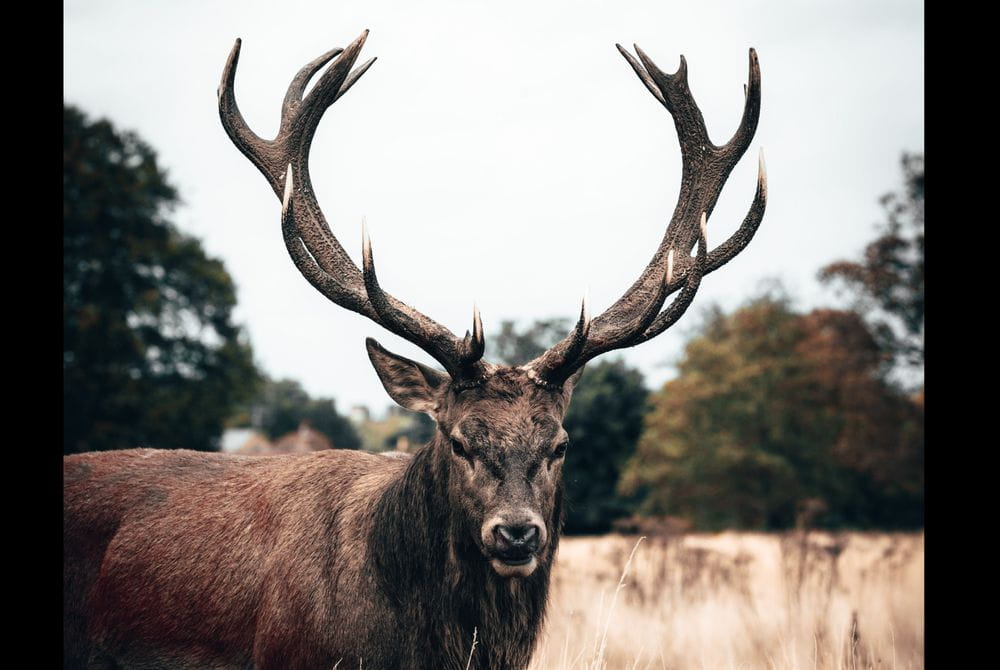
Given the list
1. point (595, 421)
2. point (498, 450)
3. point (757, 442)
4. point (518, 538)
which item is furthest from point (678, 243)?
point (757, 442)

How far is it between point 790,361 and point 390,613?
43.1m

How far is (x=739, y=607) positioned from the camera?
9.78 m

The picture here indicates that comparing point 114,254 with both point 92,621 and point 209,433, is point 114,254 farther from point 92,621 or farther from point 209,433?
point 92,621

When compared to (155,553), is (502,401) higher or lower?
higher

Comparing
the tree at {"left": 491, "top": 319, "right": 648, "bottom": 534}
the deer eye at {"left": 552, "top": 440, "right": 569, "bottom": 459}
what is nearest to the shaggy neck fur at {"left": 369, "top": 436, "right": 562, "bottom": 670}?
the deer eye at {"left": 552, "top": 440, "right": 569, "bottom": 459}

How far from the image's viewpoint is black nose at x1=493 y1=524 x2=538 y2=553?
433cm

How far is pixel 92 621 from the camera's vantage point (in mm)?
5281

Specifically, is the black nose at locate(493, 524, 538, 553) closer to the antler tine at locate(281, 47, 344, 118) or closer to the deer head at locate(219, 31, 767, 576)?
the deer head at locate(219, 31, 767, 576)

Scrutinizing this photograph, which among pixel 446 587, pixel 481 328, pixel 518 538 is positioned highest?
pixel 481 328

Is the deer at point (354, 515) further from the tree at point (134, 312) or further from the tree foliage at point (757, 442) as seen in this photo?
the tree foliage at point (757, 442)

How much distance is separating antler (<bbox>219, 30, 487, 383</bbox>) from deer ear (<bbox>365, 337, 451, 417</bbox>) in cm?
18

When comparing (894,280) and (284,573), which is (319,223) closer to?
(284,573)

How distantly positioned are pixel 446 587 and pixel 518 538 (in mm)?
627
